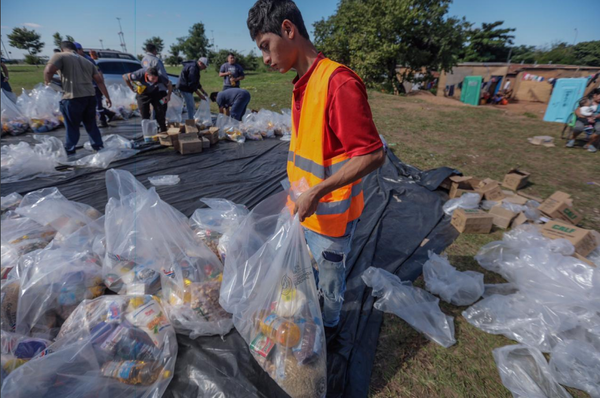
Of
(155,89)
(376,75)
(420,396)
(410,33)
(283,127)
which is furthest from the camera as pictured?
(376,75)

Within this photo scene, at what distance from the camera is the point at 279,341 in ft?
4.63

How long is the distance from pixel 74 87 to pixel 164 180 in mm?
1818

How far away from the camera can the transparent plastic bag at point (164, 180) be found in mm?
3519

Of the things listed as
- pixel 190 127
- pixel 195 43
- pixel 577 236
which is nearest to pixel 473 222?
pixel 577 236

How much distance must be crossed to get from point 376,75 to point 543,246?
16285mm

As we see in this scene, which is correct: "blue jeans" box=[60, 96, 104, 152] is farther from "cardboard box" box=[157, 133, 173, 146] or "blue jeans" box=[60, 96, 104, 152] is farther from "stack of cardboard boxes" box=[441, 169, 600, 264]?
"stack of cardboard boxes" box=[441, 169, 600, 264]

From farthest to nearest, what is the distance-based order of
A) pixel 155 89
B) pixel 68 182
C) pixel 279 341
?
pixel 155 89 < pixel 68 182 < pixel 279 341

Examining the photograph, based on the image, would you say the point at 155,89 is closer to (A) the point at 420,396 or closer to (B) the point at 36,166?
(B) the point at 36,166

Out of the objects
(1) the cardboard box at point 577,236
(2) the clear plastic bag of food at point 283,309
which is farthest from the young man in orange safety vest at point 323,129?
(1) the cardboard box at point 577,236

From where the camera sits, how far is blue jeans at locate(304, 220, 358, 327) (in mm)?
1403

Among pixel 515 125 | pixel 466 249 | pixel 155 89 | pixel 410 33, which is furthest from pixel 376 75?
pixel 466 249

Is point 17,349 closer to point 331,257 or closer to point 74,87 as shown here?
point 331,257

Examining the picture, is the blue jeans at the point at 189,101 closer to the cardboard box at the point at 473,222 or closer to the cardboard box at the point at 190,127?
the cardboard box at the point at 190,127

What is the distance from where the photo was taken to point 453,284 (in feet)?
7.00
